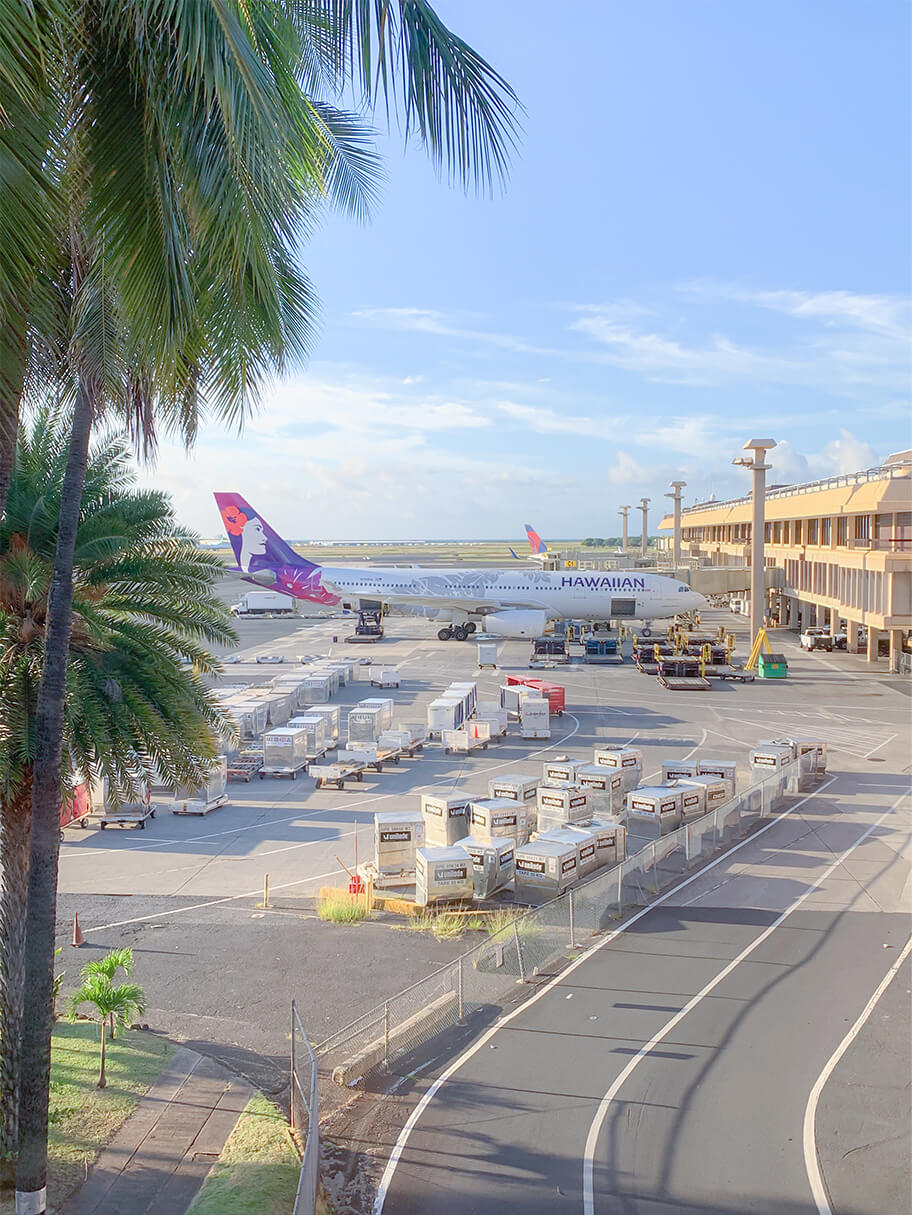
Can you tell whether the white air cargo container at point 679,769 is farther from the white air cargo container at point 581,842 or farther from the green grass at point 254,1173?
the green grass at point 254,1173

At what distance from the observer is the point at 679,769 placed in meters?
25.9

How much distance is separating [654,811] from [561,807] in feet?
9.05

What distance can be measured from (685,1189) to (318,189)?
11582mm

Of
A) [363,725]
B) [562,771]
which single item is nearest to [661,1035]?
[562,771]

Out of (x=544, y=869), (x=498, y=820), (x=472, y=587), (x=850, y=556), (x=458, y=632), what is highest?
(x=850, y=556)

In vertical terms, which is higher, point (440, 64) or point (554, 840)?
point (440, 64)

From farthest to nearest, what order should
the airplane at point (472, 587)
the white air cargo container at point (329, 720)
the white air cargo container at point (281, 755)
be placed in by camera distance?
1. the airplane at point (472, 587)
2. the white air cargo container at point (329, 720)
3. the white air cargo container at point (281, 755)

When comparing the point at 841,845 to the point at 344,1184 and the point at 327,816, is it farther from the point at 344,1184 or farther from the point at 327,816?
the point at 344,1184

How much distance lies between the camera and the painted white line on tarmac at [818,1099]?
33.0 feet

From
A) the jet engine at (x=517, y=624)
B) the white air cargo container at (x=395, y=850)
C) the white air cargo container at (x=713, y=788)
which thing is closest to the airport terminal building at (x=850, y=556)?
the jet engine at (x=517, y=624)

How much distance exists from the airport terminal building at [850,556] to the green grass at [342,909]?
114ft

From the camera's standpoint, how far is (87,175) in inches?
260

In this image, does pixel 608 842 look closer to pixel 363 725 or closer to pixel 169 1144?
pixel 169 1144

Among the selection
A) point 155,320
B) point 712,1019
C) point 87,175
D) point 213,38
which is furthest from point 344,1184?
point 213,38
